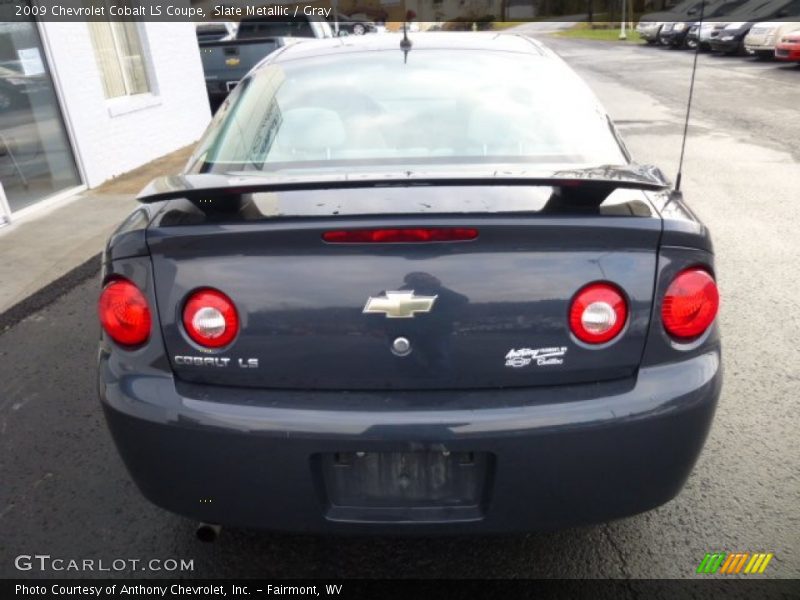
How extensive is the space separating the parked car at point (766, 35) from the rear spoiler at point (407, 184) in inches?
736

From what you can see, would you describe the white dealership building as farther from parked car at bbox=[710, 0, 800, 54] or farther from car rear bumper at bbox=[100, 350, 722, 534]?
parked car at bbox=[710, 0, 800, 54]

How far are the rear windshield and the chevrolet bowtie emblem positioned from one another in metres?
0.60

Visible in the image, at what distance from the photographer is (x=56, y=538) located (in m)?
2.36

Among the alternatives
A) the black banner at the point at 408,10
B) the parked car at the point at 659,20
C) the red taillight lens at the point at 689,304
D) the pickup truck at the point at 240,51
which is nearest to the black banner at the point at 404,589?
the red taillight lens at the point at 689,304

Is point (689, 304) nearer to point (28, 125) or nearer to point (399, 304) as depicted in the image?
point (399, 304)

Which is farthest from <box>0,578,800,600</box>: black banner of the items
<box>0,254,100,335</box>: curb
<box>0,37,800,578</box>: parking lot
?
<box>0,254,100,335</box>: curb

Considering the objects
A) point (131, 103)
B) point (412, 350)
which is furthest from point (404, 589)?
point (131, 103)

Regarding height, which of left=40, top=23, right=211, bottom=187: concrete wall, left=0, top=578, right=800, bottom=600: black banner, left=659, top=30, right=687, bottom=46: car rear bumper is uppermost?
left=40, top=23, right=211, bottom=187: concrete wall

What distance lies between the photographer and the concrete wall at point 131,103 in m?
7.29

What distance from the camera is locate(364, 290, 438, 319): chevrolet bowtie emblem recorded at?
1.67 metres

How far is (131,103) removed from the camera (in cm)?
855

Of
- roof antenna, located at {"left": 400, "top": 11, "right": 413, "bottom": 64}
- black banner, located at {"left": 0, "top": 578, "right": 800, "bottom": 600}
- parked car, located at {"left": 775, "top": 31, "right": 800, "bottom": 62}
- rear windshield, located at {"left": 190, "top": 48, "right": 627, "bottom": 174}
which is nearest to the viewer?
black banner, located at {"left": 0, "top": 578, "right": 800, "bottom": 600}

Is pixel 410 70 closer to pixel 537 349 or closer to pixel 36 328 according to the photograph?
pixel 537 349

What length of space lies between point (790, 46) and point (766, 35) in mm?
2497
